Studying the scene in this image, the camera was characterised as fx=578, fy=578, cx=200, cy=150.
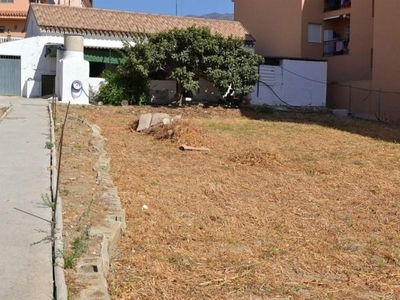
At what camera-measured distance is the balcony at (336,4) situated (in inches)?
1309

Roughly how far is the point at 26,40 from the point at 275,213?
25572mm

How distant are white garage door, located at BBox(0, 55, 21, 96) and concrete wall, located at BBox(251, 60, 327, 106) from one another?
42.0 ft

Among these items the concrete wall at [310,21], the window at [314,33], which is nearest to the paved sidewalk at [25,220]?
the concrete wall at [310,21]

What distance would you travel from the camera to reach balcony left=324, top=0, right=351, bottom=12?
109ft

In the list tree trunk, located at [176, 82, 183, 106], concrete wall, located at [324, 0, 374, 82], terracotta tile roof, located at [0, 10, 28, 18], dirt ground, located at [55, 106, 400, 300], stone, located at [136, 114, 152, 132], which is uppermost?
terracotta tile roof, located at [0, 10, 28, 18]

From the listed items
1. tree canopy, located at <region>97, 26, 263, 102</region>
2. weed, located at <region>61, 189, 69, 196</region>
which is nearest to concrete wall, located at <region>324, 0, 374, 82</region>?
tree canopy, located at <region>97, 26, 263, 102</region>

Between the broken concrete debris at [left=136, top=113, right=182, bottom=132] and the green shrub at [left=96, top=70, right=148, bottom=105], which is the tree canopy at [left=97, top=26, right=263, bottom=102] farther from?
the broken concrete debris at [left=136, top=113, right=182, bottom=132]

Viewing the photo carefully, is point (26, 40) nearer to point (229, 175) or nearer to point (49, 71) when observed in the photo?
point (49, 71)

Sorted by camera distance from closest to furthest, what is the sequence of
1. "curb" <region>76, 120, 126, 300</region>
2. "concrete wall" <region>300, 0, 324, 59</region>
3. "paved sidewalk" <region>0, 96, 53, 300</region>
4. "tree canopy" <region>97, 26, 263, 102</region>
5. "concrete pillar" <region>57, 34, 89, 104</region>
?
"curb" <region>76, 120, 126, 300</region>, "paved sidewalk" <region>0, 96, 53, 300</region>, "tree canopy" <region>97, 26, 263, 102</region>, "concrete pillar" <region>57, 34, 89, 104</region>, "concrete wall" <region>300, 0, 324, 59</region>

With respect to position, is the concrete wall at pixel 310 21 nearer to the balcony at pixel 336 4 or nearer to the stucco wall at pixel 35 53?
the balcony at pixel 336 4

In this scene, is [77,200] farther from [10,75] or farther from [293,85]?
[10,75]

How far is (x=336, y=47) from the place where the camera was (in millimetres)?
34562

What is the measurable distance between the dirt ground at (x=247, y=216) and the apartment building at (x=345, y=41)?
39.7ft

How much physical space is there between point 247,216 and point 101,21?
2591 cm
